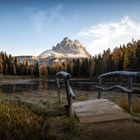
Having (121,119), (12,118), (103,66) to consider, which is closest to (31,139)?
(12,118)

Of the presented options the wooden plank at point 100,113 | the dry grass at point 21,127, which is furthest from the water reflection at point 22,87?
the dry grass at point 21,127

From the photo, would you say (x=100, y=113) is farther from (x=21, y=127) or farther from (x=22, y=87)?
(x=22, y=87)

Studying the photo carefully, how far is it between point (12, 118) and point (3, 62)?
137648 mm

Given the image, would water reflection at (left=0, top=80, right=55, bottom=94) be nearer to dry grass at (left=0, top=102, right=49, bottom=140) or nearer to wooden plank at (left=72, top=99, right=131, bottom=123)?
wooden plank at (left=72, top=99, right=131, bottom=123)

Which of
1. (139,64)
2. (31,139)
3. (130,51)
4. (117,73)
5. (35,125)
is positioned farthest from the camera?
(130,51)

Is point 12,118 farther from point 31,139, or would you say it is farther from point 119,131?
point 119,131

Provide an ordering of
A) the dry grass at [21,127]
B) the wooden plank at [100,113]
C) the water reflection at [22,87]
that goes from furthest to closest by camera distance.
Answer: the water reflection at [22,87]
the wooden plank at [100,113]
the dry grass at [21,127]

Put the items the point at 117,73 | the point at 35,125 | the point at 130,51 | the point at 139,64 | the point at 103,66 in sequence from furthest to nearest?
the point at 103,66
the point at 130,51
the point at 139,64
the point at 117,73
the point at 35,125

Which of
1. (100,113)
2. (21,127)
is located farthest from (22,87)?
(21,127)

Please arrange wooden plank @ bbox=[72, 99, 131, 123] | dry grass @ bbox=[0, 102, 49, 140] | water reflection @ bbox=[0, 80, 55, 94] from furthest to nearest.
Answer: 1. water reflection @ bbox=[0, 80, 55, 94]
2. wooden plank @ bbox=[72, 99, 131, 123]
3. dry grass @ bbox=[0, 102, 49, 140]

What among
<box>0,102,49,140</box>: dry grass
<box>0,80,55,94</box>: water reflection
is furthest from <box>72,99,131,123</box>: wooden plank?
<box>0,80,55,94</box>: water reflection

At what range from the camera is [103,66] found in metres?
98.1

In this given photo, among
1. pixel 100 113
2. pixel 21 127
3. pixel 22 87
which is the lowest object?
pixel 22 87

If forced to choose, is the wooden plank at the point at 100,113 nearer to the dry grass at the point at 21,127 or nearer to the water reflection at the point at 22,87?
the dry grass at the point at 21,127
